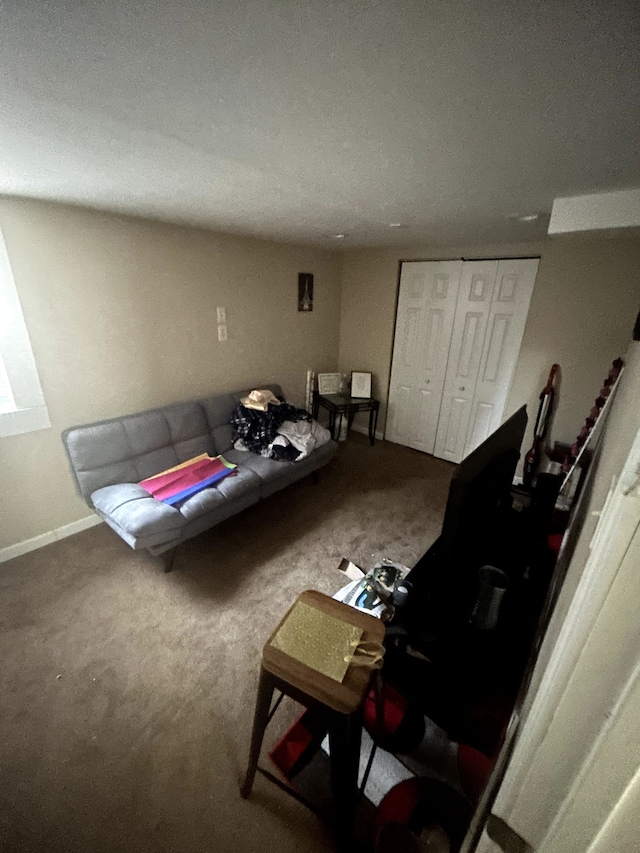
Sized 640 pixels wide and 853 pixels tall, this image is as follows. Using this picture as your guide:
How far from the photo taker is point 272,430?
2969 millimetres

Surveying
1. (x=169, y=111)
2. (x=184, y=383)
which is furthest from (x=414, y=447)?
(x=169, y=111)

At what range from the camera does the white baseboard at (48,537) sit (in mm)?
2188

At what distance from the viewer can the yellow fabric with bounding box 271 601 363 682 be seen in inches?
36.8

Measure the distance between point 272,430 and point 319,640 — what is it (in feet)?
6.90

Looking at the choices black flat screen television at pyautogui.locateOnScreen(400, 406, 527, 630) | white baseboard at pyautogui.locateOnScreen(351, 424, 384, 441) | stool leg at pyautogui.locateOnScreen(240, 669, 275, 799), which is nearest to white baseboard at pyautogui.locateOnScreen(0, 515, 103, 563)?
stool leg at pyautogui.locateOnScreen(240, 669, 275, 799)

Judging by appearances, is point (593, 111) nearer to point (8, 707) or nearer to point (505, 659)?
point (505, 659)

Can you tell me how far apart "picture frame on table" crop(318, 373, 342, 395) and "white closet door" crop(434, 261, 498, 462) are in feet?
4.10

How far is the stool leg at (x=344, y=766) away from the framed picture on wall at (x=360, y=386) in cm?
340

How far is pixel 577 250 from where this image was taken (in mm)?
2625

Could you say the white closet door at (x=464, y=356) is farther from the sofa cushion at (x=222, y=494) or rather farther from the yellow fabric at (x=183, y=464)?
the yellow fabric at (x=183, y=464)

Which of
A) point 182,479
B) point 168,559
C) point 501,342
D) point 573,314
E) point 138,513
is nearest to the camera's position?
point 138,513

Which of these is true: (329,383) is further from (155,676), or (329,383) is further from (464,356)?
(155,676)

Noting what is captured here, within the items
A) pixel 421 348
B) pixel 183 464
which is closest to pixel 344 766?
pixel 183 464

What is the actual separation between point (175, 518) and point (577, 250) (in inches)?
137
